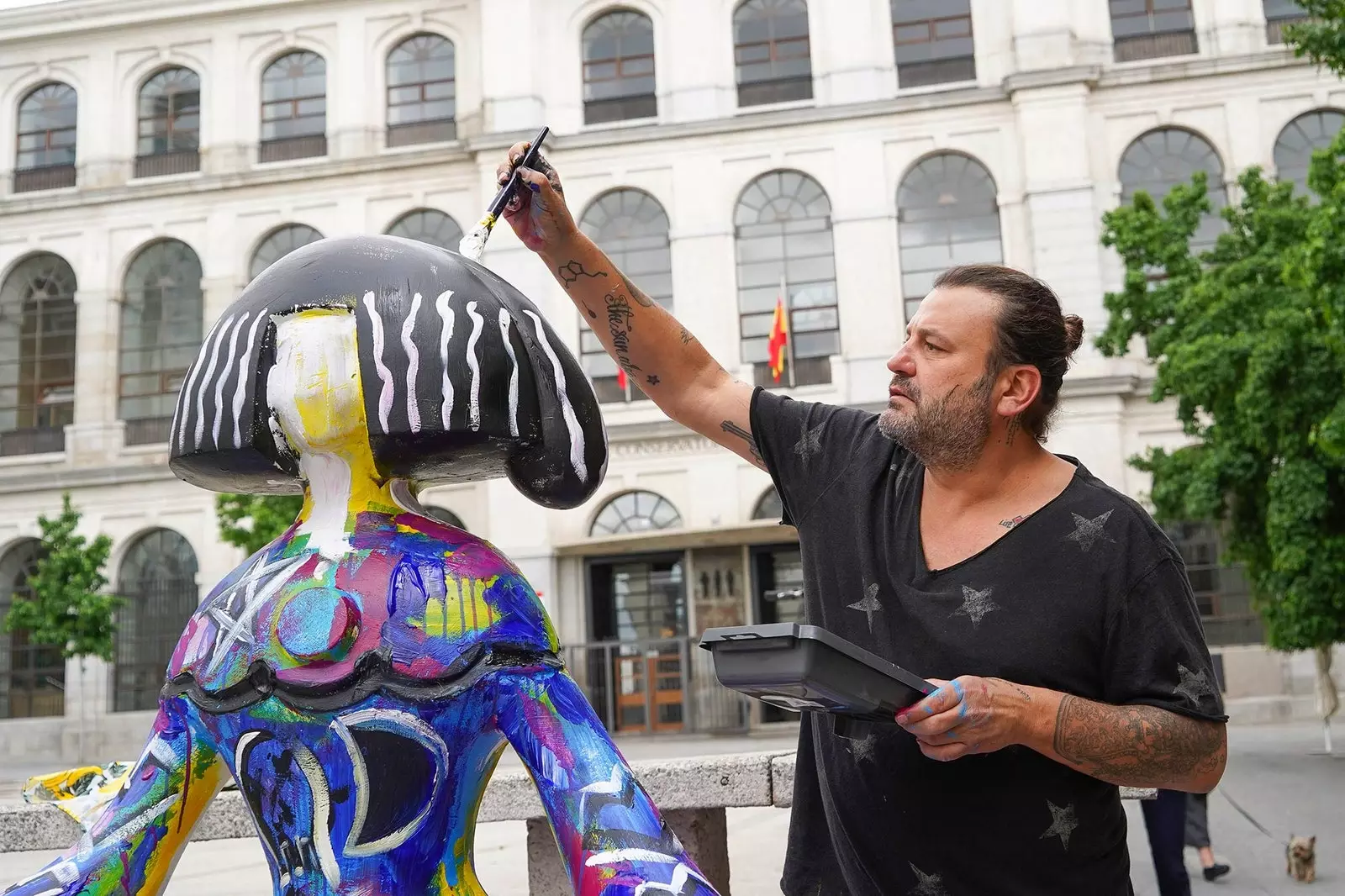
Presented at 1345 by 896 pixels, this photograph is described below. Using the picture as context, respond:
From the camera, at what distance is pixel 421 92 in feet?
71.6

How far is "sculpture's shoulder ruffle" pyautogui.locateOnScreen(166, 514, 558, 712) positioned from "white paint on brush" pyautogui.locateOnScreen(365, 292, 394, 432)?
182mm

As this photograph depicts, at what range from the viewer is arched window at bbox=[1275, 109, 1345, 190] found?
752 inches

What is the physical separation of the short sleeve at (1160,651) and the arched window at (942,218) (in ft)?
59.4

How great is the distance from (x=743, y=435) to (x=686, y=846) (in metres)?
2.11

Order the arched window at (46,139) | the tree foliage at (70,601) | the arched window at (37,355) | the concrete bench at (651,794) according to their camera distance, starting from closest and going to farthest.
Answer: the concrete bench at (651,794) → the tree foliage at (70,601) → the arched window at (37,355) → the arched window at (46,139)

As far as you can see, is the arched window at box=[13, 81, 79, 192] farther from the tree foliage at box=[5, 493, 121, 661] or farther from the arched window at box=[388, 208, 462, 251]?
the tree foliage at box=[5, 493, 121, 661]

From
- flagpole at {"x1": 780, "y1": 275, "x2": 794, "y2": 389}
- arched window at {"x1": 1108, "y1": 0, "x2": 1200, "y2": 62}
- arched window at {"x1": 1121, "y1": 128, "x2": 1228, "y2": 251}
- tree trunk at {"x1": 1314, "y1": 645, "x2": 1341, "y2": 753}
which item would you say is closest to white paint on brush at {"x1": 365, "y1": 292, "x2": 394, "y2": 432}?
tree trunk at {"x1": 1314, "y1": 645, "x2": 1341, "y2": 753}

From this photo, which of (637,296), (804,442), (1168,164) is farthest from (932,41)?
(804,442)

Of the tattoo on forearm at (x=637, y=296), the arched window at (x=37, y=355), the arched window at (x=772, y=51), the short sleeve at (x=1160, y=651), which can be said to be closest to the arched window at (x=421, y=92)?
the arched window at (x=772, y=51)

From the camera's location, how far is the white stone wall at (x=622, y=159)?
19062mm

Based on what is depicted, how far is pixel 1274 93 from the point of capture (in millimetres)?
19156

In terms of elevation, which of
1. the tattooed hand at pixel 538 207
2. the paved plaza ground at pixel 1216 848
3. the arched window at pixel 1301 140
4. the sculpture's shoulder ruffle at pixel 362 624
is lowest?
the paved plaza ground at pixel 1216 848

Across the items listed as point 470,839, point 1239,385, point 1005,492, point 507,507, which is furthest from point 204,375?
point 507,507

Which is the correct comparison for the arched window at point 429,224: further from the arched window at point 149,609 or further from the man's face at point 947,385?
the man's face at point 947,385
